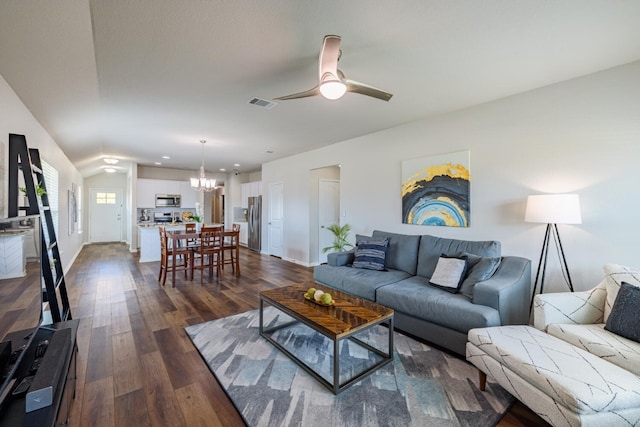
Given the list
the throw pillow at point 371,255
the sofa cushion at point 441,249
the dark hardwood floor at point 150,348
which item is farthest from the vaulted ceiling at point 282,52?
the dark hardwood floor at point 150,348

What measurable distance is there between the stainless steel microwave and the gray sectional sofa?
689 centimetres

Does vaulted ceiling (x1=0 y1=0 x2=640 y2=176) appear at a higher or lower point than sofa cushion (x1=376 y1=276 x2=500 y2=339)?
higher

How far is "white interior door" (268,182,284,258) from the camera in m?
7.08

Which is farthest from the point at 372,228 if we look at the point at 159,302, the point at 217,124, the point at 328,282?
the point at 159,302

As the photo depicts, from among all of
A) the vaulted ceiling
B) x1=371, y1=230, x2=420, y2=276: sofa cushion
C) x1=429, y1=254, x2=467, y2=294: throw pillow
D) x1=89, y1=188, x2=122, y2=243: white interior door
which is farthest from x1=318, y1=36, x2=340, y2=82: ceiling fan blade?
x1=89, y1=188, x2=122, y2=243: white interior door

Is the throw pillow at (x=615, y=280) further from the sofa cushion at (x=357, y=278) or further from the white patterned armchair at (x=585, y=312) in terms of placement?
the sofa cushion at (x=357, y=278)

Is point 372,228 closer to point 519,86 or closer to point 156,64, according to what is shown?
point 519,86

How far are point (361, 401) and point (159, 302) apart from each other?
123 inches

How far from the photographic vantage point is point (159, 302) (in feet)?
12.1

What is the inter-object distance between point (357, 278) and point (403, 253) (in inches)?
32.4

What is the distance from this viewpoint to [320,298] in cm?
241

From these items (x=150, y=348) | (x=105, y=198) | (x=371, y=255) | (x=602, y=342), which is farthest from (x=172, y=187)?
(x=602, y=342)

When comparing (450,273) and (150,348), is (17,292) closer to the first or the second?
(150,348)

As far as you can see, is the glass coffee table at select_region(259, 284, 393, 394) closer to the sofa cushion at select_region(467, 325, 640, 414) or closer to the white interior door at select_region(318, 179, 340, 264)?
the sofa cushion at select_region(467, 325, 640, 414)
